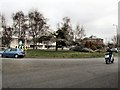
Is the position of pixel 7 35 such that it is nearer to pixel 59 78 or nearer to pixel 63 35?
pixel 63 35

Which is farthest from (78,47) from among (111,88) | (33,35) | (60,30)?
(111,88)

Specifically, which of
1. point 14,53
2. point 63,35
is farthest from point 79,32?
point 14,53

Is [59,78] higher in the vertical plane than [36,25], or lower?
lower

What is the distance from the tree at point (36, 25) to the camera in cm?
7606

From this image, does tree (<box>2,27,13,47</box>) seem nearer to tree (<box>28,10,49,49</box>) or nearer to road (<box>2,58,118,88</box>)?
tree (<box>28,10,49,49</box>)

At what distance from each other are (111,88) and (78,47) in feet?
238

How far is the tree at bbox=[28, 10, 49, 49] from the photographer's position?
250 ft

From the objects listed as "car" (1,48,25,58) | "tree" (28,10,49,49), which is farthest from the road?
"tree" (28,10,49,49)

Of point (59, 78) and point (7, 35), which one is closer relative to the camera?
point (59, 78)

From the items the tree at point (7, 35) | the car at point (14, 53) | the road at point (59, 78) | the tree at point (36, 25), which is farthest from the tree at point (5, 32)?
the road at point (59, 78)

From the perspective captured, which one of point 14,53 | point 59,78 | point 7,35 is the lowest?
point 59,78

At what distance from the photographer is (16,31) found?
256 ft

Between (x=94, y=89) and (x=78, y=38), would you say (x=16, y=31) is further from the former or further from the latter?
(x=94, y=89)

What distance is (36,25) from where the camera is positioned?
75.9 m
